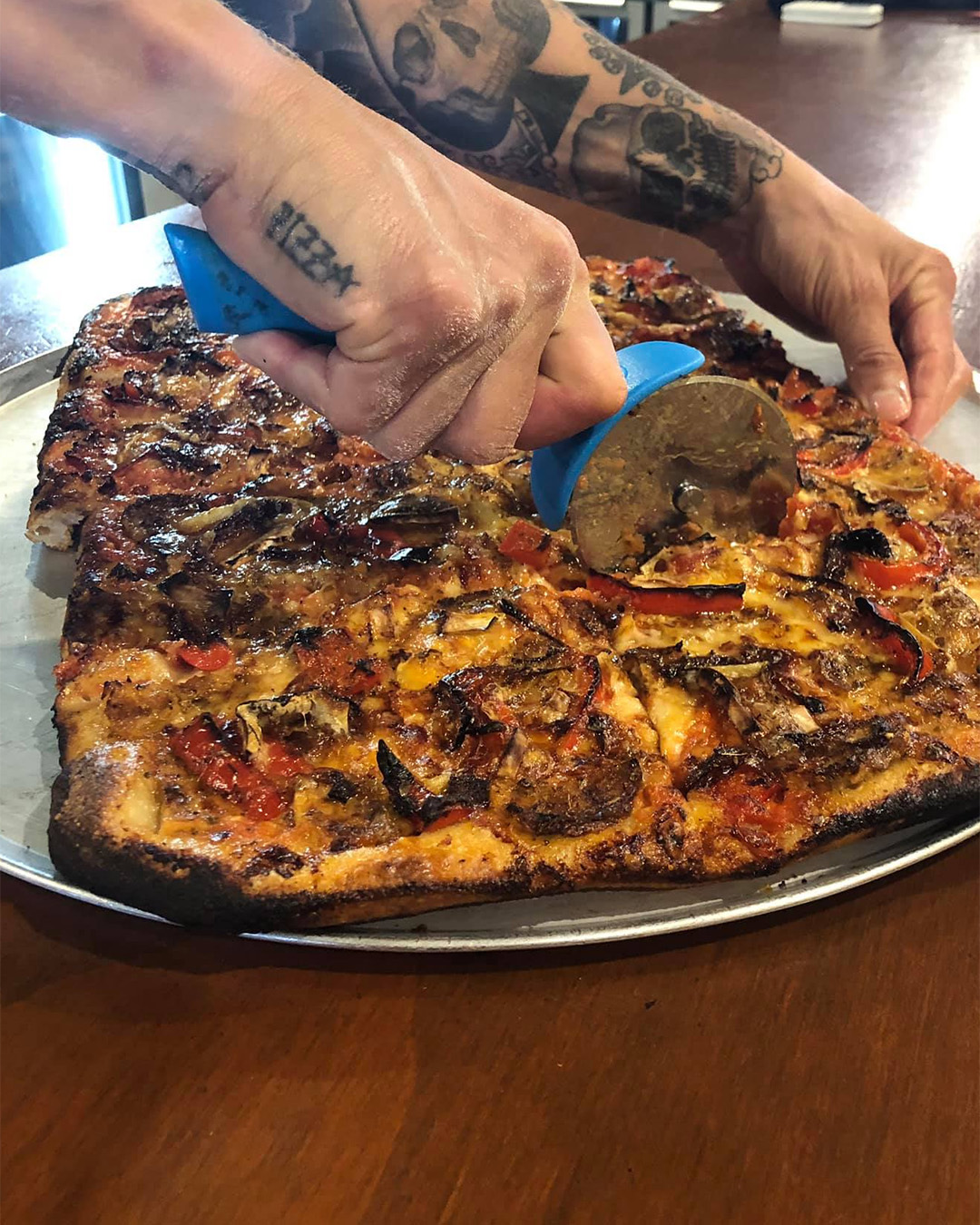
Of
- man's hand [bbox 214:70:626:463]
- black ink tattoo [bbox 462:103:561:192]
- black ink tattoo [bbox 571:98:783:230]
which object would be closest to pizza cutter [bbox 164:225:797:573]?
man's hand [bbox 214:70:626:463]

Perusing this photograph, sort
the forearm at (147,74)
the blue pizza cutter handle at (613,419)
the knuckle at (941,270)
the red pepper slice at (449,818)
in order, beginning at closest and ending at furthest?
the forearm at (147,74), the red pepper slice at (449,818), the blue pizza cutter handle at (613,419), the knuckle at (941,270)

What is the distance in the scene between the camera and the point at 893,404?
244 cm

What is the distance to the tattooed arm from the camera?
99.1 inches

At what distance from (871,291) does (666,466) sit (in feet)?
3.42

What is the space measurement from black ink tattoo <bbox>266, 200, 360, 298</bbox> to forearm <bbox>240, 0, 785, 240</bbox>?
1673mm

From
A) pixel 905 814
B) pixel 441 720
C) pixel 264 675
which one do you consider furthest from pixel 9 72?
pixel 905 814

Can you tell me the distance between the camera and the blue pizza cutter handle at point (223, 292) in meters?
1.30

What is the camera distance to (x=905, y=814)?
4.82ft

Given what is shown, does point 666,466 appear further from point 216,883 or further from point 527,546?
point 216,883

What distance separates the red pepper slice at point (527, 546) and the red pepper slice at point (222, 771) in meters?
0.69

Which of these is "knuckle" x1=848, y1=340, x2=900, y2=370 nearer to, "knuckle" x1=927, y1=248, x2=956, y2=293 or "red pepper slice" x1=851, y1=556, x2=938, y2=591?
"knuckle" x1=927, y1=248, x2=956, y2=293

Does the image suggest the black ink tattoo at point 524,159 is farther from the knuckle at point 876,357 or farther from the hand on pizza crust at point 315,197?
the hand on pizza crust at point 315,197

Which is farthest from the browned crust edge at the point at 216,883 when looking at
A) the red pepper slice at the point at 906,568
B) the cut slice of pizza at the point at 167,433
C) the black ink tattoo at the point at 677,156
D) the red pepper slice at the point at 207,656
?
the black ink tattoo at the point at 677,156

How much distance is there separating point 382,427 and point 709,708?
2.23 ft
